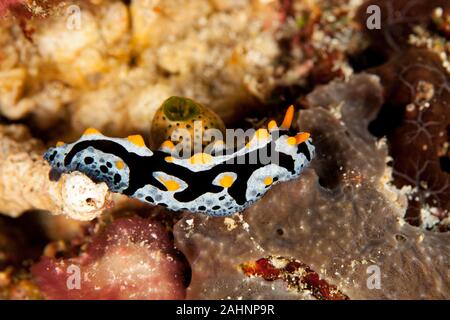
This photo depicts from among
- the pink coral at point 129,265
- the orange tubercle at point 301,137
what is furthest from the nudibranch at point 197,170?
the pink coral at point 129,265

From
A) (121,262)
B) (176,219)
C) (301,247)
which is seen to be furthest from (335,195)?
(121,262)

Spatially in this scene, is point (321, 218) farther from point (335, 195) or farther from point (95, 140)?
point (95, 140)

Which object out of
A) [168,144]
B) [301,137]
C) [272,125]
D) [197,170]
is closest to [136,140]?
[168,144]

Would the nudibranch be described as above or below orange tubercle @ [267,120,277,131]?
below

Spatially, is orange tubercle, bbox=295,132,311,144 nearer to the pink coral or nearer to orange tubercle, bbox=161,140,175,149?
orange tubercle, bbox=161,140,175,149

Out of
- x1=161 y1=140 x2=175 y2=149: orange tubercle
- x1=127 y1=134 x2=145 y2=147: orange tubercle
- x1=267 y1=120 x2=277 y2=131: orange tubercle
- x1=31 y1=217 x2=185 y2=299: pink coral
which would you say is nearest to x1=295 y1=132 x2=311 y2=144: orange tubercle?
x1=267 y1=120 x2=277 y2=131: orange tubercle

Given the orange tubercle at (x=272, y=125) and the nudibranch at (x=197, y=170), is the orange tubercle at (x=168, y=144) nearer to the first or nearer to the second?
the nudibranch at (x=197, y=170)
